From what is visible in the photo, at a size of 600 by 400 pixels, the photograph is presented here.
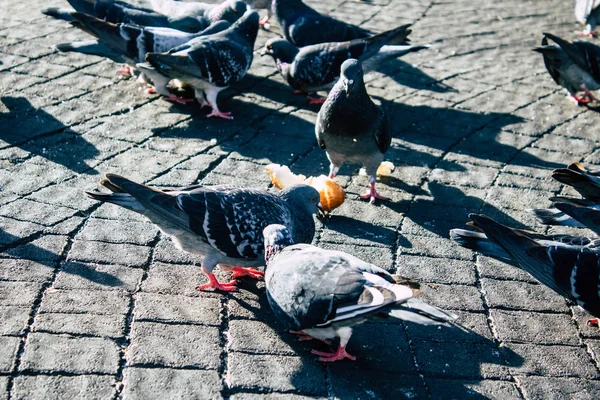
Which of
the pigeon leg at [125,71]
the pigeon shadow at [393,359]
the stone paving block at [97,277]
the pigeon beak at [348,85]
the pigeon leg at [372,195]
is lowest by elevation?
the pigeon leg at [372,195]

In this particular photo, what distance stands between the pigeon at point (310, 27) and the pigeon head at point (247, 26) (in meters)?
0.86

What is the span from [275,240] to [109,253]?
1267 mm

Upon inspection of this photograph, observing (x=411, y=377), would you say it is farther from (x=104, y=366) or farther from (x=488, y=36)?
(x=488, y=36)

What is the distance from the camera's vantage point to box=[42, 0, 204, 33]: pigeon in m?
7.80

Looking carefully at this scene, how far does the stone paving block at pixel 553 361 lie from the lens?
3914 mm

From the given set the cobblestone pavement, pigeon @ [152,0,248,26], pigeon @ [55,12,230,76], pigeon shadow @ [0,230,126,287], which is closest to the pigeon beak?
the cobblestone pavement

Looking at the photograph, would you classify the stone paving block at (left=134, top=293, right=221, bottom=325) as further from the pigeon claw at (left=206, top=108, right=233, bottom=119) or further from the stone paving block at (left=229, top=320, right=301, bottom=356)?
the pigeon claw at (left=206, top=108, right=233, bottom=119)

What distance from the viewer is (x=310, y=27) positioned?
322 inches

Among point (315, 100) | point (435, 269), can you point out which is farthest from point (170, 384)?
point (315, 100)

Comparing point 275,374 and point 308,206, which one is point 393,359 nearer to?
point 275,374

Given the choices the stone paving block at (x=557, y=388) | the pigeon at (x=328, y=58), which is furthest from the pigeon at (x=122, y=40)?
the stone paving block at (x=557, y=388)

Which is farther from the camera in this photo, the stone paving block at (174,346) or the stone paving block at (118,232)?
the stone paving block at (118,232)

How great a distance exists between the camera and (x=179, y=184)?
557cm

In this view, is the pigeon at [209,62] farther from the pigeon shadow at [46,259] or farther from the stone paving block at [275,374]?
the stone paving block at [275,374]
